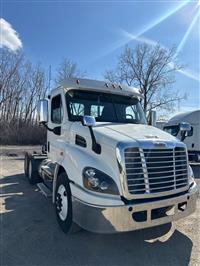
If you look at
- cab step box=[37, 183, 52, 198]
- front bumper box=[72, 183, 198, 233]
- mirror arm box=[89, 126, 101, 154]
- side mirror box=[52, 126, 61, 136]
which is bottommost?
cab step box=[37, 183, 52, 198]

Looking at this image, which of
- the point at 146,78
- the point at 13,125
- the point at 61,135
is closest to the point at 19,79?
the point at 13,125

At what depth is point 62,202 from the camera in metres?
4.45

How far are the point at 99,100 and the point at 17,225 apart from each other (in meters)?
2.80

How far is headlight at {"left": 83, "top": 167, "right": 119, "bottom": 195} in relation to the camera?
3529 mm

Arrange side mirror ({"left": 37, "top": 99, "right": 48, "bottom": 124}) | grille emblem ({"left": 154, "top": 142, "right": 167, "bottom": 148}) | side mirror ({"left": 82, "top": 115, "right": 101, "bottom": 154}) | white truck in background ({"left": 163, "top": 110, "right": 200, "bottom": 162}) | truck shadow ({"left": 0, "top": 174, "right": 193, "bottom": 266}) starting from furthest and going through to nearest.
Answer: white truck in background ({"left": 163, "top": 110, "right": 200, "bottom": 162}) < side mirror ({"left": 37, "top": 99, "right": 48, "bottom": 124}) < side mirror ({"left": 82, "top": 115, "right": 101, "bottom": 154}) < grille emblem ({"left": 154, "top": 142, "right": 167, "bottom": 148}) < truck shadow ({"left": 0, "top": 174, "right": 193, "bottom": 266})

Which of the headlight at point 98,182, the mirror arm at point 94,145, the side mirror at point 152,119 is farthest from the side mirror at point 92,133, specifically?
the side mirror at point 152,119

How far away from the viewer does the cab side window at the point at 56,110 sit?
17.3 feet

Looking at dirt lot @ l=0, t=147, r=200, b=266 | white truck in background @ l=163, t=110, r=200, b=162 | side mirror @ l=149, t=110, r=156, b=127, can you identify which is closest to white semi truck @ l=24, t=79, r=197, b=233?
dirt lot @ l=0, t=147, r=200, b=266

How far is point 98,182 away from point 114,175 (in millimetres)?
241

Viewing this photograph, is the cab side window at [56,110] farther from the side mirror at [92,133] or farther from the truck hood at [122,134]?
the side mirror at [92,133]

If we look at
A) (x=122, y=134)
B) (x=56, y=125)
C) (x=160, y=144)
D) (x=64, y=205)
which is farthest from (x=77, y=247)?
(x=56, y=125)

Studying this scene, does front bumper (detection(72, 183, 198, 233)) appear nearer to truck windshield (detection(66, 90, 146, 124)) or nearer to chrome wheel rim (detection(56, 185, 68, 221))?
chrome wheel rim (detection(56, 185, 68, 221))

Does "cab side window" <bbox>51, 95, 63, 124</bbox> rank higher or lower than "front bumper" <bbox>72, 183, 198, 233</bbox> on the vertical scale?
higher

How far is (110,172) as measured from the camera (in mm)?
3609
